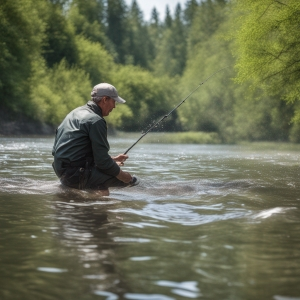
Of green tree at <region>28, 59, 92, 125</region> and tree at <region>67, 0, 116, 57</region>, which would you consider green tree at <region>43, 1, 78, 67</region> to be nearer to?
green tree at <region>28, 59, 92, 125</region>

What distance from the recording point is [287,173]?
11.8m

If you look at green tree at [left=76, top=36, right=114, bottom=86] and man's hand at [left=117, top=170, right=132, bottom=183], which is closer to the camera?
man's hand at [left=117, top=170, right=132, bottom=183]

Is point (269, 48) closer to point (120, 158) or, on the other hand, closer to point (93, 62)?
point (120, 158)

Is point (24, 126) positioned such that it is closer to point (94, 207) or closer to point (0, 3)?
point (0, 3)

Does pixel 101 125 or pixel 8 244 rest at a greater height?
pixel 101 125

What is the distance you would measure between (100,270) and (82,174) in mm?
3711

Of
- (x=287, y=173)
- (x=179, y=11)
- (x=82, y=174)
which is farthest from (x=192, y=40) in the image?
(x=82, y=174)

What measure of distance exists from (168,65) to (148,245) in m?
84.3

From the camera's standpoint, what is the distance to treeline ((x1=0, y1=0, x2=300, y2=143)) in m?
Answer: 19.0

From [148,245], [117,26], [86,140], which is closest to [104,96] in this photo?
[86,140]

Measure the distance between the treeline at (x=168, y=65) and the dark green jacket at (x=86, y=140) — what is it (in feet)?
39.4

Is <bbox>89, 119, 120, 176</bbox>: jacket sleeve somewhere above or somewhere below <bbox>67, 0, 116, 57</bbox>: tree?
below

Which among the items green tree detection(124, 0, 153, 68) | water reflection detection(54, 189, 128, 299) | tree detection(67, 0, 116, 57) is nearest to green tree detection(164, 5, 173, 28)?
green tree detection(124, 0, 153, 68)

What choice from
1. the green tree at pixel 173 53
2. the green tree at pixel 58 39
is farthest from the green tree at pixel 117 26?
the green tree at pixel 58 39
